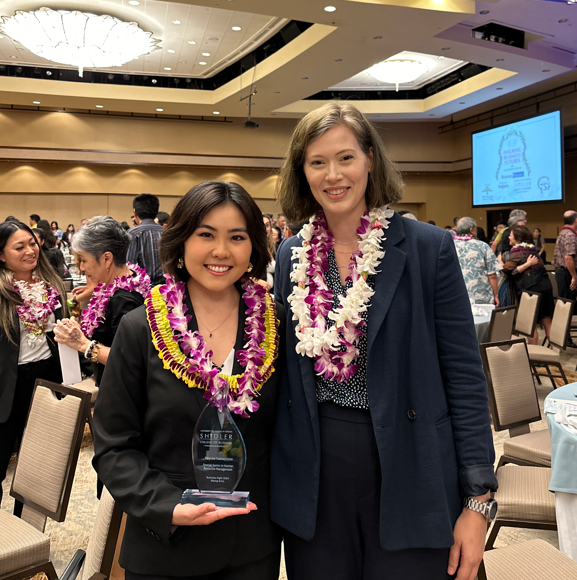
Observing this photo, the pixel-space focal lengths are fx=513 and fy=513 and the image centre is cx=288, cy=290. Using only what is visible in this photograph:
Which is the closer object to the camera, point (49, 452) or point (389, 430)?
point (389, 430)

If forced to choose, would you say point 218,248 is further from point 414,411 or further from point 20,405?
point 20,405

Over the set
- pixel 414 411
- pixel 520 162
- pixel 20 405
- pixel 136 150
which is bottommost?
pixel 20 405

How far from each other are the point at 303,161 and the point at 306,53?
802 centimetres

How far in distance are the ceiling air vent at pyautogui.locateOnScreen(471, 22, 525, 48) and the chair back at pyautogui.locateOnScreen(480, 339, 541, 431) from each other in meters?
6.82

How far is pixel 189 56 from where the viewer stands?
10.6 metres

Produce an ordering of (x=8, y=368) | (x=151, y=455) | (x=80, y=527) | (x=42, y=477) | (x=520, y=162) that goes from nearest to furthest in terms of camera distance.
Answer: (x=151, y=455) < (x=42, y=477) < (x=8, y=368) < (x=80, y=527) < (x=520, y=162)

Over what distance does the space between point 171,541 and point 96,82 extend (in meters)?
12.7

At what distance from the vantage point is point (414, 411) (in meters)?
1.29

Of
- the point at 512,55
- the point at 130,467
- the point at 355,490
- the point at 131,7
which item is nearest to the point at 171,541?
the point at 130,467

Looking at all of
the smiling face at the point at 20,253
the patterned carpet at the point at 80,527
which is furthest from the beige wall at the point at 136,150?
the smiling face at the point at 20,253

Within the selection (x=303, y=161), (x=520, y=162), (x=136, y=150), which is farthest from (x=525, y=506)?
(x=136, y=150)

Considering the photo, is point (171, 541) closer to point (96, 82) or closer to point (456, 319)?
point (456, 319)

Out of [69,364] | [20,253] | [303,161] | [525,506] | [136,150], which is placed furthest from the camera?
[136,150]

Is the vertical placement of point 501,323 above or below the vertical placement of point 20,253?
below
